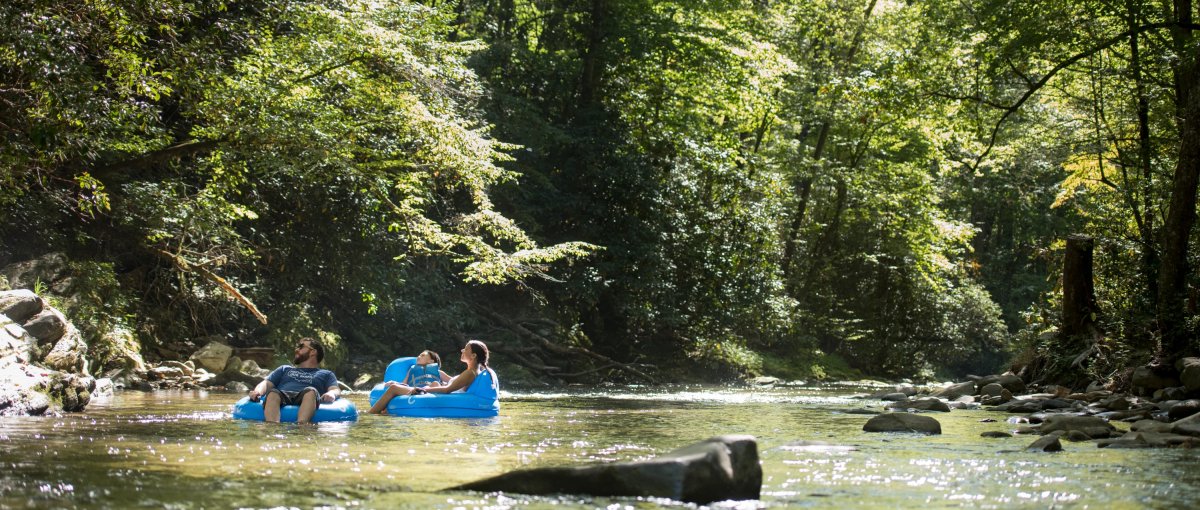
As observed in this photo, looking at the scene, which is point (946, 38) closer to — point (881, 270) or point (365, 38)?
point (365, 38)

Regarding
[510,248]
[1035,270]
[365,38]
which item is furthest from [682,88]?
[1035,270]

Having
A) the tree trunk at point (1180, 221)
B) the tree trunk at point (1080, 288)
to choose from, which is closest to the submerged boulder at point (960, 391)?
the tree trunk at point (1080, 288)

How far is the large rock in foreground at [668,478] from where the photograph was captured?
5496mm

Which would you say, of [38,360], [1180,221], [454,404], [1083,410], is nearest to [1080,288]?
[1180,221]

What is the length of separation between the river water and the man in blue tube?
39 cm

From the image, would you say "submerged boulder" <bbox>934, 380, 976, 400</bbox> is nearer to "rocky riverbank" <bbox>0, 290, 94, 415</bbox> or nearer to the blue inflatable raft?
the blue inflatable raft

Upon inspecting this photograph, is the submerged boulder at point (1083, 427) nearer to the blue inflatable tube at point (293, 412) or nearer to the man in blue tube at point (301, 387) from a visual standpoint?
the blue inflatable tube at point (293, 412)

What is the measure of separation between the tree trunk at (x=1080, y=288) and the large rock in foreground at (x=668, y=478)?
11505mm

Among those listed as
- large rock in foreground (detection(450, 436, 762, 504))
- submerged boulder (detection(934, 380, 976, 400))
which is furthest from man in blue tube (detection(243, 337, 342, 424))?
submerged boulder (detection(934, 380, 976, 400))

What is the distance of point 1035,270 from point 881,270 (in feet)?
38.4

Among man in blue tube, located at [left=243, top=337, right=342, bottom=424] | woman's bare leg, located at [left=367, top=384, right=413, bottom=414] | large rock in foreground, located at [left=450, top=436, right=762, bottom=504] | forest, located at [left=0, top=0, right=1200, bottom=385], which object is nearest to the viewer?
large rock in foreground, located at [left=450, top=436, right=762, bottom=504]

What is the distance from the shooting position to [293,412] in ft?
35.4

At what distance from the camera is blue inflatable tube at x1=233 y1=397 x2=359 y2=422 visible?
35.3 feet

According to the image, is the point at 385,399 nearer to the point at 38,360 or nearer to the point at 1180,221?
the point at 38,360
